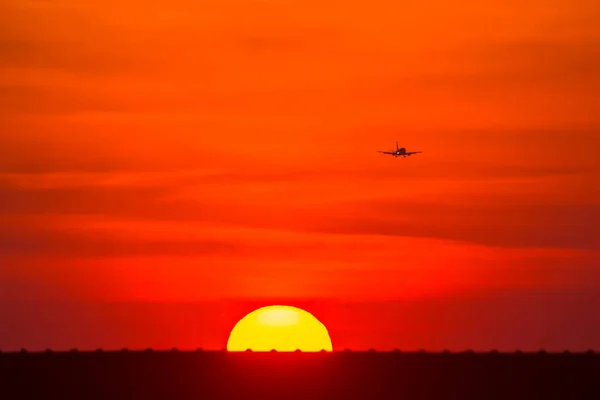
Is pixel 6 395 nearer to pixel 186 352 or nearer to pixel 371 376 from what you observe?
pixel 186 352

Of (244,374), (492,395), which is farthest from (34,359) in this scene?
(492,395)

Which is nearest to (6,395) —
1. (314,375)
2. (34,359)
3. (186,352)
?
(34,359)

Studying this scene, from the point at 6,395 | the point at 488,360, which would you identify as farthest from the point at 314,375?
the point at 6,395

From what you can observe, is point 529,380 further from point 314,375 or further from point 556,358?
point 314,375

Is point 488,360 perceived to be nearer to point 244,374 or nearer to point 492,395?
point 492,395
